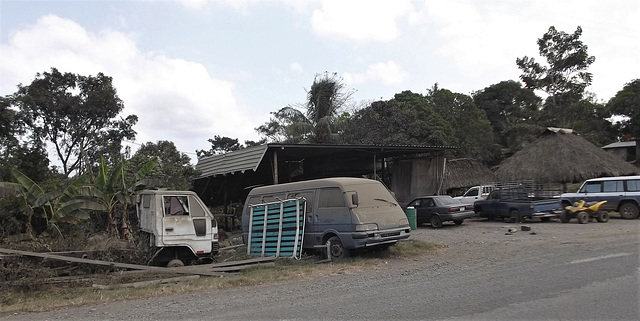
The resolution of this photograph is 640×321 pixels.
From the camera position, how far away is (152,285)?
9.36 m

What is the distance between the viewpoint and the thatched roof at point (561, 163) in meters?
27.6

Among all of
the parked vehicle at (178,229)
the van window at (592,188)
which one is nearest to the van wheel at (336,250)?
the parked vehicle at (178,229)

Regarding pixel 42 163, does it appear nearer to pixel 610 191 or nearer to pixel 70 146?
pixel 70 146

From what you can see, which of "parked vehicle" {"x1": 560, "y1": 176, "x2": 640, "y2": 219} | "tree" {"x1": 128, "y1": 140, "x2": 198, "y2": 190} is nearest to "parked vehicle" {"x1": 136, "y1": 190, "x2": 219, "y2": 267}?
"tree" {"x1": 128, "y1": 140, "x2": 198, "y2": 190}

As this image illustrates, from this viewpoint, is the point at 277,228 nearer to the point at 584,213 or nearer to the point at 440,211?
the point at 440,211

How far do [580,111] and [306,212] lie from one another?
129 ft

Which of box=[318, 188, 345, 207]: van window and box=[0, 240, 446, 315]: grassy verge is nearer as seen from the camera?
box=[0, 240, 446, 315]: grassy verge

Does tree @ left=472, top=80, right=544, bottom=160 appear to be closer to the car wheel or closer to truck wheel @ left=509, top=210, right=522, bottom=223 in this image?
truck wheel @ left=509, top=210, right=522, bottom=223

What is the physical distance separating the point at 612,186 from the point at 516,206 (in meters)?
4.46

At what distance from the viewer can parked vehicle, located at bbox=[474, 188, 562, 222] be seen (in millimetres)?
19625

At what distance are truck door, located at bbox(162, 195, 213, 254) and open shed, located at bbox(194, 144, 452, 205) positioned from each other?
26.2ft

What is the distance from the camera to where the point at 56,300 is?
8.38 m

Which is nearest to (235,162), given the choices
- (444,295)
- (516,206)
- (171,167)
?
(171,167)

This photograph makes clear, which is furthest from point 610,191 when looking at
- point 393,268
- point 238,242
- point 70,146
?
point 70,146
